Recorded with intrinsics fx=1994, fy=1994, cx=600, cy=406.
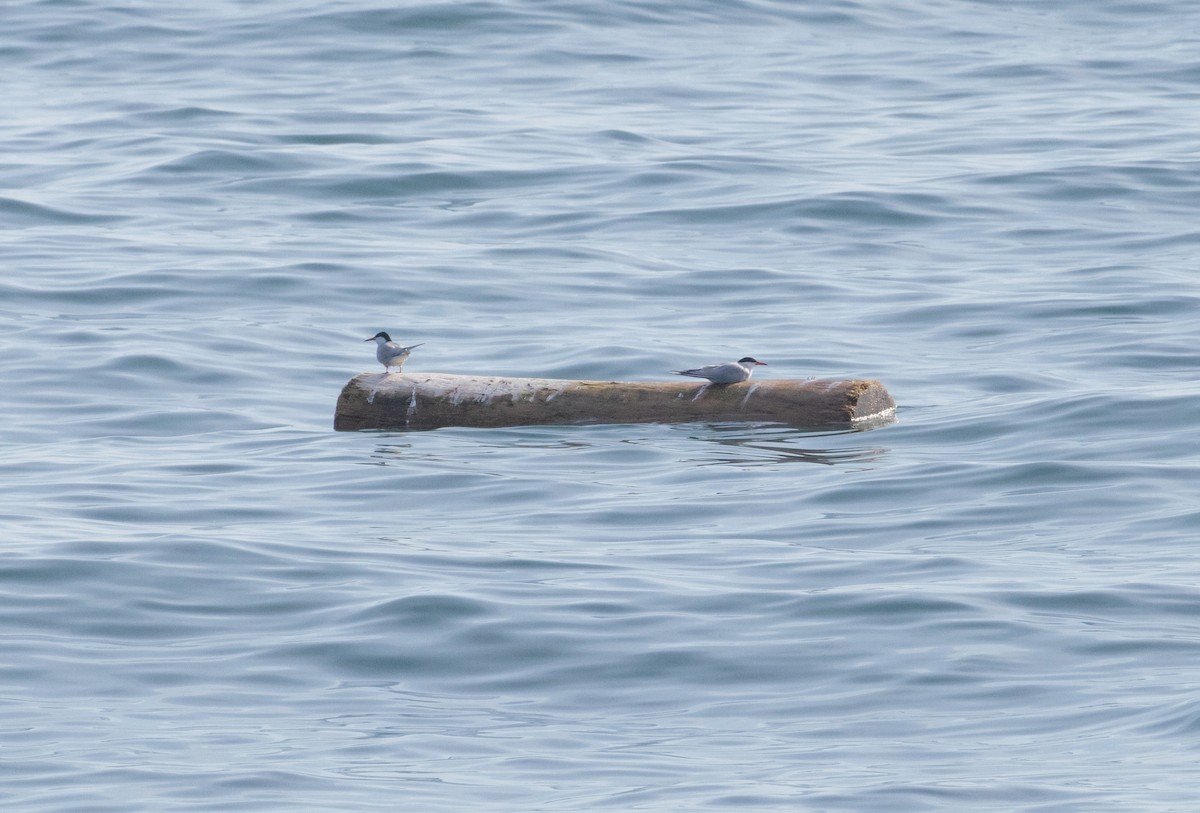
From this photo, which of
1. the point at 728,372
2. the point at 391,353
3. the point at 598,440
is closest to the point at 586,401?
the point at 598,440

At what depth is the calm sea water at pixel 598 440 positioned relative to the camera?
6.54m

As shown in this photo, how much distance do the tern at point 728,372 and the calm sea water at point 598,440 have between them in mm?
332

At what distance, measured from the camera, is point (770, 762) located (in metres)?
6.29

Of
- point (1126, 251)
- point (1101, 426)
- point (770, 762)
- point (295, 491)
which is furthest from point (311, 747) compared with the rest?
point (1126, 251)

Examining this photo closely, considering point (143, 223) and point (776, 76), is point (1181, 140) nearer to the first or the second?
point (776, 76)

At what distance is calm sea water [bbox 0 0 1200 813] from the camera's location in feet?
21.5

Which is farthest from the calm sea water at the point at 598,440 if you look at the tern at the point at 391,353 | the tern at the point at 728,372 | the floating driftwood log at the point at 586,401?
the tern at the point at 391,353

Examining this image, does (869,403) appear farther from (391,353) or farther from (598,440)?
(391,353)

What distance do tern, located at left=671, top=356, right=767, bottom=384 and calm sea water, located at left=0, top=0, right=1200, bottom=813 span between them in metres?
0.33

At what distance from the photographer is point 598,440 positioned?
11188mm

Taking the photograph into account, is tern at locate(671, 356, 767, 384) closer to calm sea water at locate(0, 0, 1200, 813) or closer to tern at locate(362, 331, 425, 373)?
calm sea water at locate(0, 0, 1200, 813)

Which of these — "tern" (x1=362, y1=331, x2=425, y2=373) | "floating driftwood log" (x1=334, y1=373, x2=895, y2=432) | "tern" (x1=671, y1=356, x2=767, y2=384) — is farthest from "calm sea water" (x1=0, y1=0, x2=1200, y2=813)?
"tern" (x1=362, y1=331, x2=425, y2=373)

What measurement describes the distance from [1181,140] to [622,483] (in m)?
12.1

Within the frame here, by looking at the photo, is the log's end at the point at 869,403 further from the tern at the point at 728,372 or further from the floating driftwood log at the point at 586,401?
the tern at the point at 728,372
